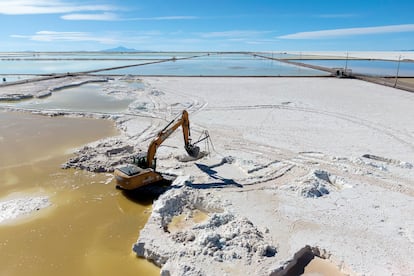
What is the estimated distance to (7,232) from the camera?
805 centimetres

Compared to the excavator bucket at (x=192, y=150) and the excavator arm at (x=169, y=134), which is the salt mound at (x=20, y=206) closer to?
the excavator arm at (x=169, y=134)

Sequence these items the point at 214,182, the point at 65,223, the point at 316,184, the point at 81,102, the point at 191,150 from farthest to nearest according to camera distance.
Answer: the point at 81,102
the point at 191,150
the point at 214,182
the point at 316,184
the point at 65,223

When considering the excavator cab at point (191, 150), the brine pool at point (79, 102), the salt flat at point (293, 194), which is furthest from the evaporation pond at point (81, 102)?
the excavator cab at point (191, 150)

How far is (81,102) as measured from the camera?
2481 centimetres

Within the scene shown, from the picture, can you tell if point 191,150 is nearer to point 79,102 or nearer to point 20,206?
point 20,206

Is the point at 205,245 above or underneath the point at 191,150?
underneath

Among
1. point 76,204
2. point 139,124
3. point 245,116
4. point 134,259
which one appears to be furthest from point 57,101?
point 134,259

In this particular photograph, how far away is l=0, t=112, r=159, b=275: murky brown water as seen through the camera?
6.91 meters

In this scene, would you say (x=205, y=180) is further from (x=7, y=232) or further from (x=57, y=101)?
(x=57, y=101)

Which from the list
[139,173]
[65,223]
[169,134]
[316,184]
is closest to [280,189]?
[316,184]

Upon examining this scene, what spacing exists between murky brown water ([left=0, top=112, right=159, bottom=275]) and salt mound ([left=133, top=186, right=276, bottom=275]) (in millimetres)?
406

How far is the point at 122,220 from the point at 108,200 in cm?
130

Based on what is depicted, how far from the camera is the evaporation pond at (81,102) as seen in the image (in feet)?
73.8

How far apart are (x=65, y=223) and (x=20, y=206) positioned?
1865 millimetres
